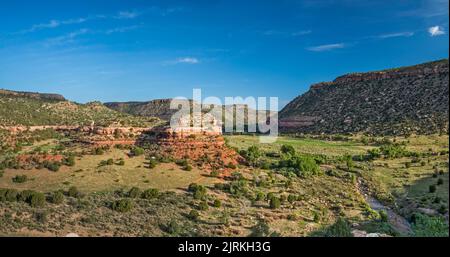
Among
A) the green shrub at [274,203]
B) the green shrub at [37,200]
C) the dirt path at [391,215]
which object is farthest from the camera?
the green shrub at [274,203]

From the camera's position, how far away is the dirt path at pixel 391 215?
2591 centimetres

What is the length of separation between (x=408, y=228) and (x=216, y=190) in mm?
13375

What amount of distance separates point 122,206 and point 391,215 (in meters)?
18.4

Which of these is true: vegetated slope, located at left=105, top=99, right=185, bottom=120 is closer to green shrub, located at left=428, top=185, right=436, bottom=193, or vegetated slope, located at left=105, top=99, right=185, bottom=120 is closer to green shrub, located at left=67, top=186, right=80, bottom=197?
green shrub, located at left=67, top=186, right=80, bottom=197

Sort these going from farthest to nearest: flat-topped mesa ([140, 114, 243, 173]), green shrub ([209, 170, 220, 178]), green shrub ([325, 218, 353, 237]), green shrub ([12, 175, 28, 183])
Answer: flat-topped mesa ([140, 114, 243, 173])
green shrub ([209, 170, 220, 178])
green shrub ([12, 175, 28, 183])
green shrub ([325, 218, 353, 237])

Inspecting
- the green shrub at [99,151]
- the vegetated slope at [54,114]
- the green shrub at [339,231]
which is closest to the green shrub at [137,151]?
the green shrub at [99,151]

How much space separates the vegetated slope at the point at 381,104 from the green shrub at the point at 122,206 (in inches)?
1760

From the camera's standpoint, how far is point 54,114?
59406mm

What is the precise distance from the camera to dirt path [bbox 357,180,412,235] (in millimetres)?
25906

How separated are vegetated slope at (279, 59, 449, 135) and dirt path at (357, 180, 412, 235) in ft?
82.9

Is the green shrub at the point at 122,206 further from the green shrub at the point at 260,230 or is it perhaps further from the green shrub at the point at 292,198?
the green shrub at the point at 292,198

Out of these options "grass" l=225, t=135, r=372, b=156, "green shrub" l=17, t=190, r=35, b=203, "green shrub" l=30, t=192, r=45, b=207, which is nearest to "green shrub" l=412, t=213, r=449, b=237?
"green shrub" l=30, t=192, r=45, b=207
